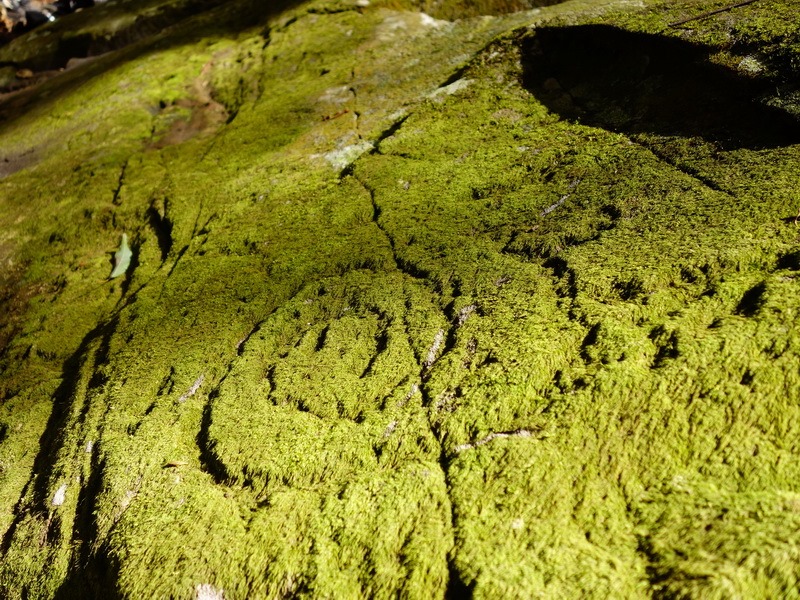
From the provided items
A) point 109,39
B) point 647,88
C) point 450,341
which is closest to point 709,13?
point 647,88

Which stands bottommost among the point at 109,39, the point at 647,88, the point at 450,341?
the point at 450,341

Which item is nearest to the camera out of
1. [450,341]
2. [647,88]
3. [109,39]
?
[450,341]

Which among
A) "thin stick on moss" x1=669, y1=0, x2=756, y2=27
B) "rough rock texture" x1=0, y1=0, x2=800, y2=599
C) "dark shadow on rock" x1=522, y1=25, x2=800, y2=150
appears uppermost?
"thin stick on moss" x1=669, y1=0, x2=756, y2=27

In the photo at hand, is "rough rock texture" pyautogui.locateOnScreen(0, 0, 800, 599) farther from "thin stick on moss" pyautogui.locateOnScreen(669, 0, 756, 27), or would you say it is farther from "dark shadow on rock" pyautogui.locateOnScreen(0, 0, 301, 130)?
"dark shadow on rock" pyautogui.locateOnScreen(0, 0, 301, 130)

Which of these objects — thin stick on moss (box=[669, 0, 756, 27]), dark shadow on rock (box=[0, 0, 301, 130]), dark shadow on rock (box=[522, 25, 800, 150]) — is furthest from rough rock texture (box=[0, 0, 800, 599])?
dark shadow on rock (box=[0, 0, 301, 130])

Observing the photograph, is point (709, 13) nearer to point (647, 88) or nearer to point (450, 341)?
point (647, 88)

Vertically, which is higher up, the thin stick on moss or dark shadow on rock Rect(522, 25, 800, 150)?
the thin stick on moss

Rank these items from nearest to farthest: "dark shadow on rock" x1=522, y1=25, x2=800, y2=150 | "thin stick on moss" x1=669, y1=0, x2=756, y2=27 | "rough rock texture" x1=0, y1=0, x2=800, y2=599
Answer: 1. "rough rock texture" x1=0, y1=0, x2=800, y2=599
2. "dark shadow on rock" x1=522, y1=25, x2=800, y2=150
3. "thin stick on moss" x1=669, y1=0, x2=756, y2=27

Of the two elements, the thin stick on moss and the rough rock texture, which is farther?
the thin stick on moss
